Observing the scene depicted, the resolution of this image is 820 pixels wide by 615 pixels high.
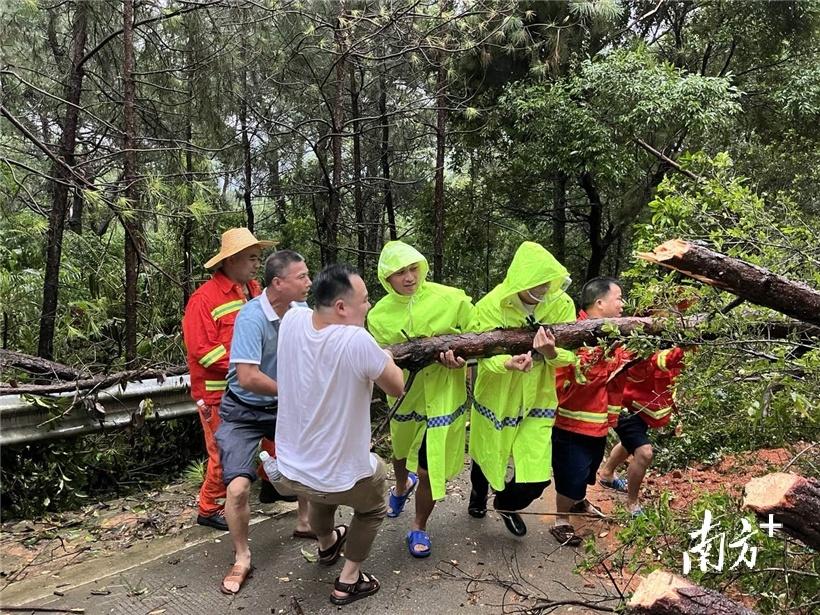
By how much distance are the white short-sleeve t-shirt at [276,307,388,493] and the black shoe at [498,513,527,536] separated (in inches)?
53.5

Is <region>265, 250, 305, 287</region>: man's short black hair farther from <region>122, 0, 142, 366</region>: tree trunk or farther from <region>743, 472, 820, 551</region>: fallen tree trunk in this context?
<region>122, 0, 142, 366</region>: tree trunk

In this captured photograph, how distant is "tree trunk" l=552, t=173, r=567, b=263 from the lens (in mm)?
11695

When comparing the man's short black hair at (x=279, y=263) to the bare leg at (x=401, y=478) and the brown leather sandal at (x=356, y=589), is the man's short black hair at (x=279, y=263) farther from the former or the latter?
the brown leather sandal at (x=356, y=589)

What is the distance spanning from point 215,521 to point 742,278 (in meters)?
3.24

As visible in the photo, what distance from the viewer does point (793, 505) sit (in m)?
1.82

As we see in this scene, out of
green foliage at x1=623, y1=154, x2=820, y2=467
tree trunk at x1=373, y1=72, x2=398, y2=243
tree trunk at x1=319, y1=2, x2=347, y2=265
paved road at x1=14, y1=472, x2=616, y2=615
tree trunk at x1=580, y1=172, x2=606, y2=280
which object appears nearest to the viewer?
green foliage at x1=623, y1=154, x2=820, y2=467

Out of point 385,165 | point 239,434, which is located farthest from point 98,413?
point 385,165

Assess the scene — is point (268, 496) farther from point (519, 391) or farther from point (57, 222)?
point (57, 222)

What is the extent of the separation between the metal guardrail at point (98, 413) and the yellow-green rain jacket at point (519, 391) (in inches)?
87.6

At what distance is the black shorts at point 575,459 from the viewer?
11.8ft

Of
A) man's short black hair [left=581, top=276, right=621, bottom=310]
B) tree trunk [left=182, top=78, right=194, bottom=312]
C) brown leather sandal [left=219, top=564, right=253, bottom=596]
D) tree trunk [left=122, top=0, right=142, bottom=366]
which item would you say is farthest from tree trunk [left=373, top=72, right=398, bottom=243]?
brown leather sandal [left=219, top=564, right=253, bottom=596]

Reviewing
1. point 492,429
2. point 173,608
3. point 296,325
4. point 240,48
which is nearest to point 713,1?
point 240,48

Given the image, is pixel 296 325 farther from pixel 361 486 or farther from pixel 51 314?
pixel 51 314

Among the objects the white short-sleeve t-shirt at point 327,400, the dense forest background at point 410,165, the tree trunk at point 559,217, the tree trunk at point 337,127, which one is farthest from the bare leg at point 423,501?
the tree trunk at point 559,217
